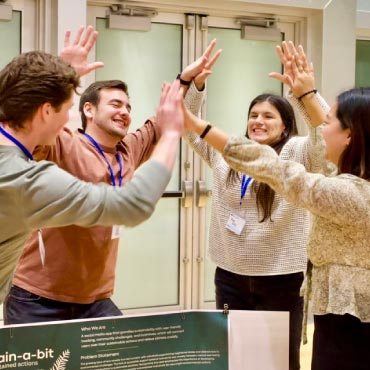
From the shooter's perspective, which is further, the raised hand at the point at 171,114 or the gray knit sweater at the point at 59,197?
the raised hand at the point at 171,114

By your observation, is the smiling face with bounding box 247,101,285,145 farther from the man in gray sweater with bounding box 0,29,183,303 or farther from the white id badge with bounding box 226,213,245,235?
the man in gray sweater with bounding box 0,29,183,303

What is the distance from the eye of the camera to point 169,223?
4.69m

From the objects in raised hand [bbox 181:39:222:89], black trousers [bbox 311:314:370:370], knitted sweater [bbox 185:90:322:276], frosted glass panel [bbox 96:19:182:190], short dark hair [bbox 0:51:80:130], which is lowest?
black trousers [bbox 311:314:370:370]

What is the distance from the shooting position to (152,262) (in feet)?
15.4

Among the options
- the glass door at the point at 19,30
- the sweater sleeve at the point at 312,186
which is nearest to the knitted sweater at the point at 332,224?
the sweater sleeve at the point at 312,186

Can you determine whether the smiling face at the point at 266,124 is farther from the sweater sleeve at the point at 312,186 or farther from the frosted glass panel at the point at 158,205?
the frosted glass panel at the point at 158,205

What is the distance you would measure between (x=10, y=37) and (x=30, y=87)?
9.06 ft

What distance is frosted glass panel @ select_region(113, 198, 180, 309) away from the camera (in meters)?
4.60

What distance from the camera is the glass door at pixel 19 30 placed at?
13.4 ft

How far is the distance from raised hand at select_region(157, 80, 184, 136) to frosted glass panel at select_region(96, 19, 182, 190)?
2690 millimetres

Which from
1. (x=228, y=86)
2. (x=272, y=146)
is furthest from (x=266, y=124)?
(x=228, y=86)

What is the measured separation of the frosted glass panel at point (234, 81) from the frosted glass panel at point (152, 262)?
0.88 feet

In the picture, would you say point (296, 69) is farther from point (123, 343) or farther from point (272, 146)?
point (123, 343)

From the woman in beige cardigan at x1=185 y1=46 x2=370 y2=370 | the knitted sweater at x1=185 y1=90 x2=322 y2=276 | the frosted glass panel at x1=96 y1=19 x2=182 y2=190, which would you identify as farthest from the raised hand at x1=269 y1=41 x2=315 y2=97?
the frosted glass panel at x1=96 y1=19 x2=182 y2=190
